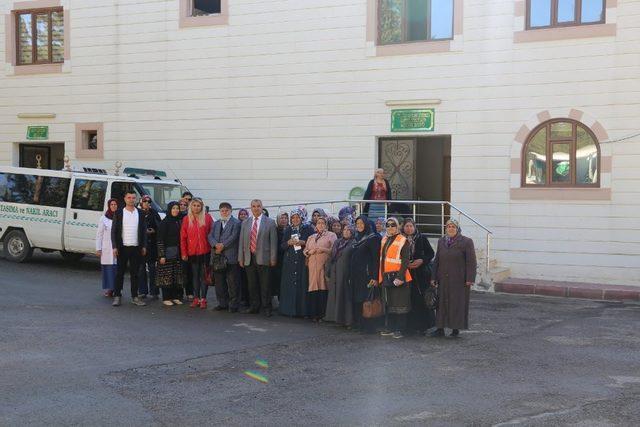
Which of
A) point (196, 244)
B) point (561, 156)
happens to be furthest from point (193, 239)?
point (561, 156)

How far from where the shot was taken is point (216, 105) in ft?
60.7

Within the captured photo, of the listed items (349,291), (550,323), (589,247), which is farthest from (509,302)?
(349,291)

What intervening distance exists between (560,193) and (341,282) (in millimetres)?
6825

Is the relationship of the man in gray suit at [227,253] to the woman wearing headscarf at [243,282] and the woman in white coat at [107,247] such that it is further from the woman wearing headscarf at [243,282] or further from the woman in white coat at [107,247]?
the woman in white coat at [107,247]

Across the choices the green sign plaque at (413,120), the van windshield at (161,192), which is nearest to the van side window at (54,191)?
the van windshield at (161,192)

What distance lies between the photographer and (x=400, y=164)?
17.3 meters

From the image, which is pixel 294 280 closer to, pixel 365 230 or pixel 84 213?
pixel 365 230

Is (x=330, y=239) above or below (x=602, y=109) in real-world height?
below

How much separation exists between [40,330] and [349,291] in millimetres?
4052

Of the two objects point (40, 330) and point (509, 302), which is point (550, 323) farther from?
point (40, 330)

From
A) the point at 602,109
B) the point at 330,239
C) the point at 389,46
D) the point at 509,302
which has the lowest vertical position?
the point at 509,302

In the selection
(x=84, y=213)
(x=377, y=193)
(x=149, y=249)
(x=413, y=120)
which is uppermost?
(x=413, y=120)

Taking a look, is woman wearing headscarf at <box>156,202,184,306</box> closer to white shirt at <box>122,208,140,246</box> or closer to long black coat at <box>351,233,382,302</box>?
white shirt at <box>122,208,140,246</box>

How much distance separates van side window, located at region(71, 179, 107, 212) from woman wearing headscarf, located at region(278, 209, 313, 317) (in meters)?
5.34
